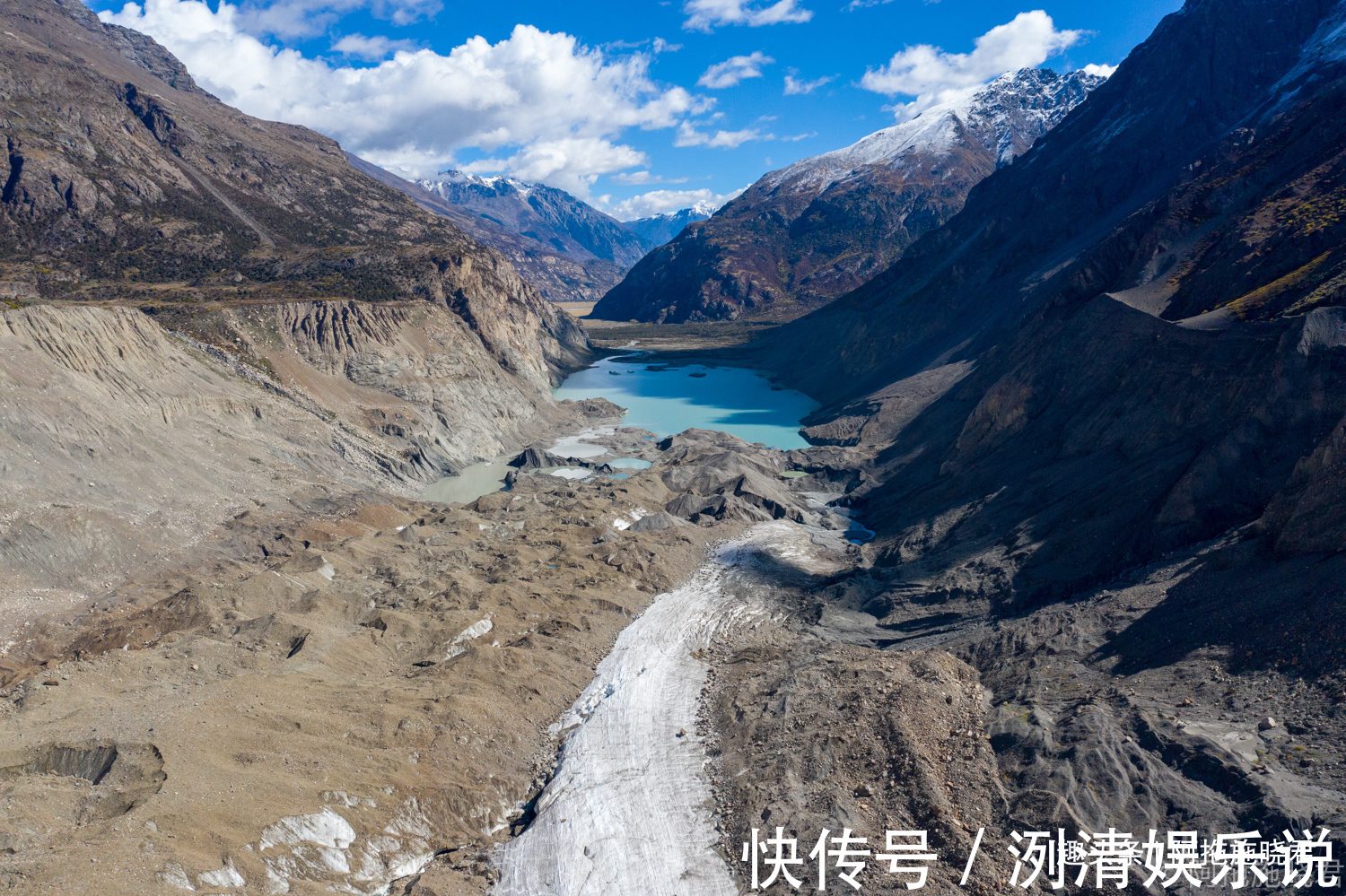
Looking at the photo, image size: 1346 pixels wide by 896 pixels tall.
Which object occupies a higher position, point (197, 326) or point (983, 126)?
point (983, 126)

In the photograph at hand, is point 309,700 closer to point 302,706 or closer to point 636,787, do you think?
point 302,706

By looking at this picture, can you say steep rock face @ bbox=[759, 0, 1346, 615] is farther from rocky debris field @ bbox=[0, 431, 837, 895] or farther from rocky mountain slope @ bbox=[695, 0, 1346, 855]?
rocky debris field @ bbox=[0, 431, 837, 895]

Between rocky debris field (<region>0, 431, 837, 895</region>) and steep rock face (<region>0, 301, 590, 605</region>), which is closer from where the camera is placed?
rocky debris field (<region>0, 431, 837, 895</region>)

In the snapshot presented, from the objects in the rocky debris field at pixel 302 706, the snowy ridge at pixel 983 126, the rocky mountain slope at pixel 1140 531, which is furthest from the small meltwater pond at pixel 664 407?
the snowy ridge at pixel 983 126

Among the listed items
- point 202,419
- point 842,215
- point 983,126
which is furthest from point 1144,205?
point 983,126

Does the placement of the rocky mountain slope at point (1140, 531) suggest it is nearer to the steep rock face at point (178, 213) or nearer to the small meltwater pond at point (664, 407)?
the small meltwater pond at point (664, 407)

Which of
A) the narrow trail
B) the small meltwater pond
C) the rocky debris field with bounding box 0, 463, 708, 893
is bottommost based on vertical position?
the narrow trail

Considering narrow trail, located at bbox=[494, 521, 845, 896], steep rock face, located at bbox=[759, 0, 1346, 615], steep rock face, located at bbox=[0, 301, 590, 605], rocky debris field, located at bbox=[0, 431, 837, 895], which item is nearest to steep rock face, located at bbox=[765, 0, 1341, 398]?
steep rock face, located at bbox=[759, 0, 1346, 615]
